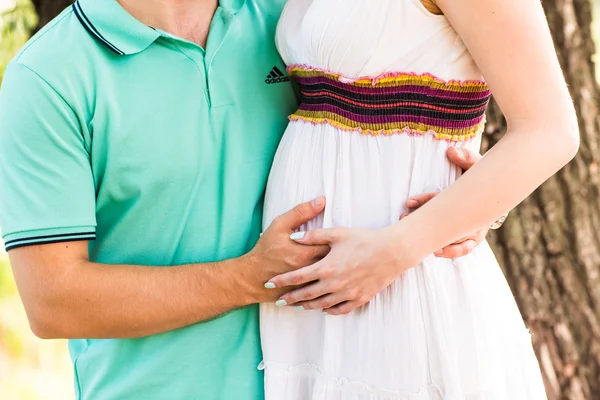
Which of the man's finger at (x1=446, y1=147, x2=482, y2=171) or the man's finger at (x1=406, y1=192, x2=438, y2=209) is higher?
the man's finger at (x1=446, y1=147, x2=482, y2=171)

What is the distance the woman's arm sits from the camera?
1590 mm

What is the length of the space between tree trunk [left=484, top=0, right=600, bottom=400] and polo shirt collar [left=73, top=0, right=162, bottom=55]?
1637mm

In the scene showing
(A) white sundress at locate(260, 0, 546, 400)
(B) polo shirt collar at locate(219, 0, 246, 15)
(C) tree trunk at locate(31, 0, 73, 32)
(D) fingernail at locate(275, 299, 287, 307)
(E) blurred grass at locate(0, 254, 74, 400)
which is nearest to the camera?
(A) white sundress at locate(260, 0, 546, 400)

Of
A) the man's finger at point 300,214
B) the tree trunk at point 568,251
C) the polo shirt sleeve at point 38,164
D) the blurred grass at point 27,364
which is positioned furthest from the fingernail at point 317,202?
the blurred grass at point 27,364

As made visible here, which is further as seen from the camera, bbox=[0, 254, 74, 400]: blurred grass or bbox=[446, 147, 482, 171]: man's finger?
bbox=[0, 254, 74, 400]: blurred grass

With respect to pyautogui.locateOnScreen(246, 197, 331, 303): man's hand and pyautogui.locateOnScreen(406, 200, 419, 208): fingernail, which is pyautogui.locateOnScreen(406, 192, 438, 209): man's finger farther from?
pyautogui.locateOnScreen(246, 197, 331, 303): man's hand

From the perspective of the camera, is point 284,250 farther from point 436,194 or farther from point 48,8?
point 48,8

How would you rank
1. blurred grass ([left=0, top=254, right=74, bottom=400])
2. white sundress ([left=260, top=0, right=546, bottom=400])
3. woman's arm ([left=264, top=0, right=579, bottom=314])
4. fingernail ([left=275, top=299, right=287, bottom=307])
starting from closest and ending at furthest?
woman's arm ([left=264, top=0, right=579, bottom=314]) < white sundress ([left=260, top=0, right=546, bottom=400]) < fingernail ([left=275, top=299, right=287, bottom=307]) < blurred grass ([left=0, top=254, right=74, bottom=400])

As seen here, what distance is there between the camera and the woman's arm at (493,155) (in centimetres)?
159

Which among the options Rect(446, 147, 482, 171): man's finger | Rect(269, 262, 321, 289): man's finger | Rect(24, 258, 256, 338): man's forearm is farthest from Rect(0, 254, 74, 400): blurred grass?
Rect(446, 147, 482, 171): man's finger

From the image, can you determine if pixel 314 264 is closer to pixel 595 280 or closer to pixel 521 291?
pixel 521 291

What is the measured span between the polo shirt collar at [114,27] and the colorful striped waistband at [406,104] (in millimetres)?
419

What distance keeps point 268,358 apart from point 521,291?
1396 millimetres

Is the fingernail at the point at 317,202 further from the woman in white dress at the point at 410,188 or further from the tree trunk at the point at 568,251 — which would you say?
the tree trunk at the point at 568,251
